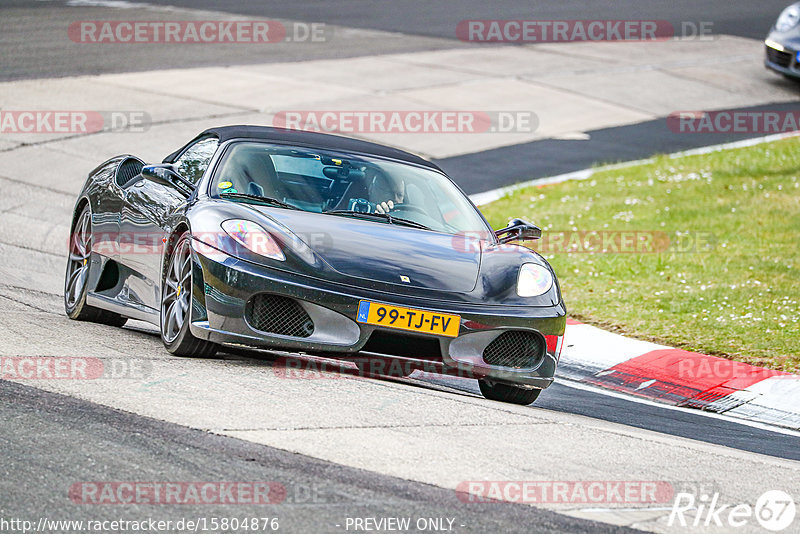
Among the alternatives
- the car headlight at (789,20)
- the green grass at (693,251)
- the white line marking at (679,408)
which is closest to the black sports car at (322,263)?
the white line marking at (679,408)

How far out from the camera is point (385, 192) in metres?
7.46

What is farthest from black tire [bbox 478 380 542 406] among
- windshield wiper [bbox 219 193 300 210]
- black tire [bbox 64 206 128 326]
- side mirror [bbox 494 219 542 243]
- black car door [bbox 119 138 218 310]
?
black tire [bbox 64 206 128 326]

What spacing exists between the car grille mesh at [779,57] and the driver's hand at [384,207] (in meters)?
14.5

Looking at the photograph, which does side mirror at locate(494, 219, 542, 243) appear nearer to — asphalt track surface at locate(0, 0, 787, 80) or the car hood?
the car hood

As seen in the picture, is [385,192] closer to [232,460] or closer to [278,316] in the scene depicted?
[278,316]

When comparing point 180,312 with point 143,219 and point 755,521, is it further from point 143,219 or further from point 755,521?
point 755,521

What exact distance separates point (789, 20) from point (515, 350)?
15.3 metres

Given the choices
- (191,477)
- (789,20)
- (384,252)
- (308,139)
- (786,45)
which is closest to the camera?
(191,477)

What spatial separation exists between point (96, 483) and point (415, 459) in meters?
1.28

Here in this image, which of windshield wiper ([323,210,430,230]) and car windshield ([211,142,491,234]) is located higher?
car windshield ([211,142,491,234])

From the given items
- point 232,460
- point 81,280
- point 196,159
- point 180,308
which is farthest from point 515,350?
point 81,280

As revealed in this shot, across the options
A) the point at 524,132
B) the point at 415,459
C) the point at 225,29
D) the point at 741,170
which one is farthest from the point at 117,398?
the point at 225,29

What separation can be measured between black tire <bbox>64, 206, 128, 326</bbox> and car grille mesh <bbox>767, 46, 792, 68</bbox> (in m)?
14.7

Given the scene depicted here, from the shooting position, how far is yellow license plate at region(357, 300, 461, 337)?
20.6ft
